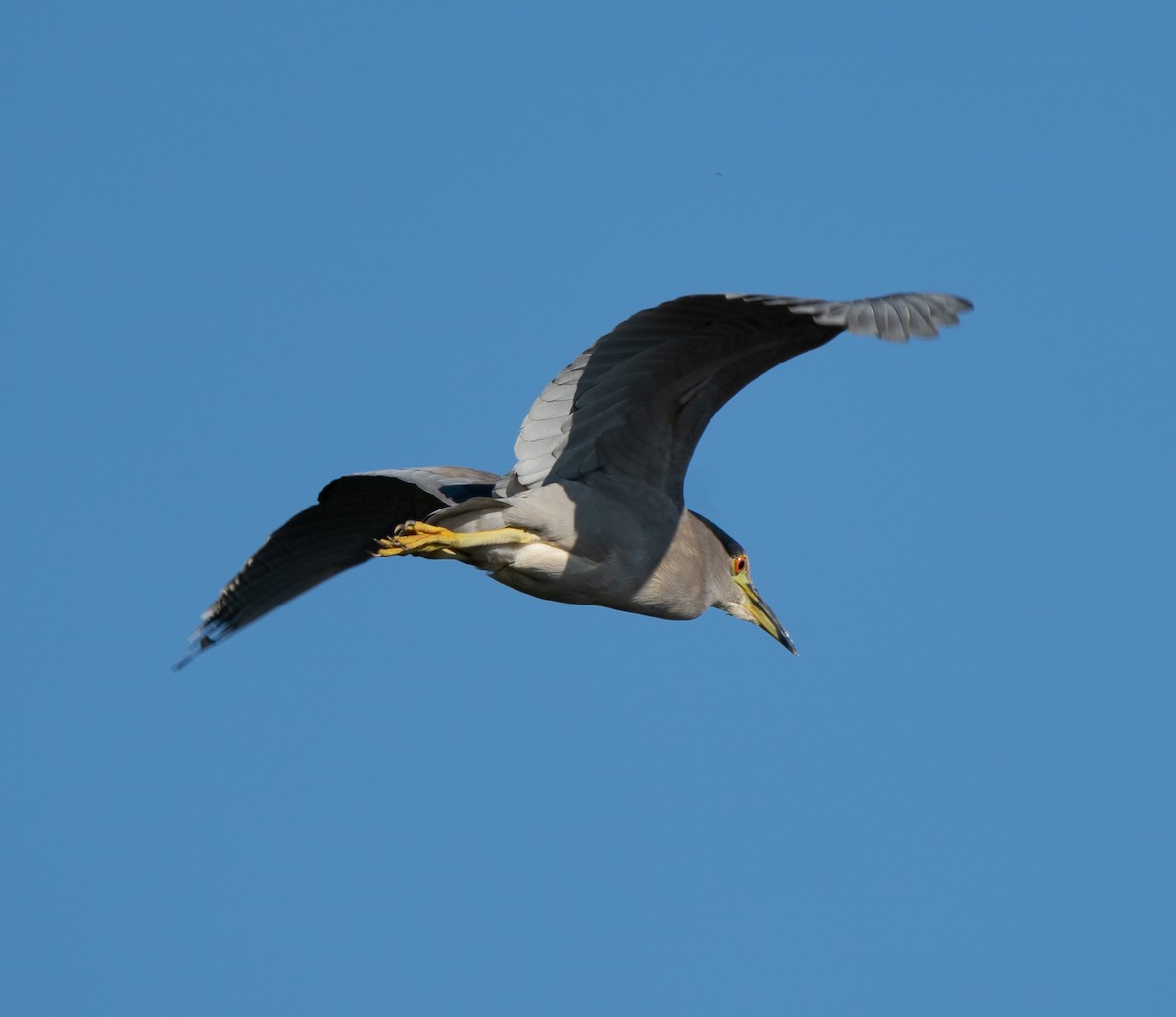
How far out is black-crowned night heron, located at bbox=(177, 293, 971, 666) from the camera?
7191mm

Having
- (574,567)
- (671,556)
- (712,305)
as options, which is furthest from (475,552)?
(712,305)

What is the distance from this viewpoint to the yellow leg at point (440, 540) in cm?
773

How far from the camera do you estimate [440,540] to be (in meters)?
7.77

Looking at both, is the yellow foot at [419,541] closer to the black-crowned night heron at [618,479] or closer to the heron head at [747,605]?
the black-crowned night heron at [618,479]

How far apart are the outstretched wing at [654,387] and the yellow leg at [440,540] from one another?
32 cm

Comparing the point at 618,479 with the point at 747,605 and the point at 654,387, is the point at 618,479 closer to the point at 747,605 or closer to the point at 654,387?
the point at 654,387

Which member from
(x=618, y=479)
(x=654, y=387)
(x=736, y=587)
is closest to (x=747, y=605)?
(x=736, y=587)

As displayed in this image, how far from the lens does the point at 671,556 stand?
8.39 metres

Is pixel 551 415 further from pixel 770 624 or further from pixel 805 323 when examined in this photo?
pixel 770 624

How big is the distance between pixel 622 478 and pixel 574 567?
21.3 inches

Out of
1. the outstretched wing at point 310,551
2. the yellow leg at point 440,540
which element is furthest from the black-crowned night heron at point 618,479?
the outstretched wing at point 310,551

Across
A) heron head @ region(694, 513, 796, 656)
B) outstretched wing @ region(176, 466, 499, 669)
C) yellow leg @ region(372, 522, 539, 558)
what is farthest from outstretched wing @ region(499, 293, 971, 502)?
outstretched wing @ region(176, 466, 499, 669)

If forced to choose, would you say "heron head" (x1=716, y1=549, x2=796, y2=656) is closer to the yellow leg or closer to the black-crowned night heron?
the black-crowned night heron

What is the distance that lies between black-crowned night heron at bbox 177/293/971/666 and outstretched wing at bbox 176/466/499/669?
1.14 ft
